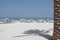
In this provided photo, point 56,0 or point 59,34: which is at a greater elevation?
point 56,0

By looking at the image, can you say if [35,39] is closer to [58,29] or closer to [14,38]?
[14,38]

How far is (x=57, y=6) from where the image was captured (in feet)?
9.04

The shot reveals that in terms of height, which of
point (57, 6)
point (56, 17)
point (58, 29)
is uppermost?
point (57, 6)

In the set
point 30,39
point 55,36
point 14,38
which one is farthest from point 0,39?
point 55,36

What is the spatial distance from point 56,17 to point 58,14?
79 millimetres

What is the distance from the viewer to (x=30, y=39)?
141 inches

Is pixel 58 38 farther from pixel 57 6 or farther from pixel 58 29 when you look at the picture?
pixel 57 6

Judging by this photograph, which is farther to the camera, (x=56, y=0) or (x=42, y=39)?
(x=42, y=39)

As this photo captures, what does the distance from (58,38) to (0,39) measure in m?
1.42

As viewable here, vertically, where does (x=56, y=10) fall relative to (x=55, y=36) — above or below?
above

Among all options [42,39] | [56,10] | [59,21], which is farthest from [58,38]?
[42,39]

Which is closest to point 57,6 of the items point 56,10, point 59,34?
point 56,10

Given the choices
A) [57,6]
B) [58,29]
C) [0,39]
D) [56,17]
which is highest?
[57,6]

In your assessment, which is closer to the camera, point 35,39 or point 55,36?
point 55,36
